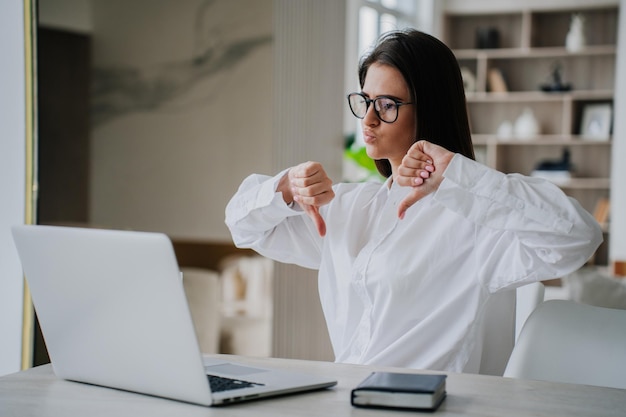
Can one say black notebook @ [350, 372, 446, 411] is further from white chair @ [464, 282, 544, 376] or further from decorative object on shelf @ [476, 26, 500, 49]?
decorative object on shelf @ [476, 26, 500, 49]

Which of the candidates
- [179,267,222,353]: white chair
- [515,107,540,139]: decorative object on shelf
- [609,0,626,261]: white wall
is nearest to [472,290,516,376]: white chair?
[179,267,222,353]: white chair

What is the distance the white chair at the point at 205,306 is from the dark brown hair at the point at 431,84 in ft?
9.13

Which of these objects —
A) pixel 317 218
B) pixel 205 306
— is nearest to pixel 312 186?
pixel 317 218

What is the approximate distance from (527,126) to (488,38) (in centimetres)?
80

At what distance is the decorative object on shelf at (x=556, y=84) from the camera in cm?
668

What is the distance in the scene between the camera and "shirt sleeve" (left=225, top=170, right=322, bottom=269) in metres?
1.93

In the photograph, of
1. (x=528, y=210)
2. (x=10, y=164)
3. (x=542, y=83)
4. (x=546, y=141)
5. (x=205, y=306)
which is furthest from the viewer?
(x=542, y=83)

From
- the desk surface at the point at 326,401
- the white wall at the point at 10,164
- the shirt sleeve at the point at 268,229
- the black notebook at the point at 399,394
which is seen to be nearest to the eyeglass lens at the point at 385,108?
the shirt sleeve at the point at 268,229

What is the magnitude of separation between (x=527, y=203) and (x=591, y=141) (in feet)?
17.6

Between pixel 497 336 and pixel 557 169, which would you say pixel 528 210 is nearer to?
pixel 497 336

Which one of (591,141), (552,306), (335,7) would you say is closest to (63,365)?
(552,306)

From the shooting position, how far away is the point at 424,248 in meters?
1.72

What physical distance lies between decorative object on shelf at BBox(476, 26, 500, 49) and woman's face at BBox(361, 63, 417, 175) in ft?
17.8

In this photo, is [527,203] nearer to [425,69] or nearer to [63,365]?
[425,69]
